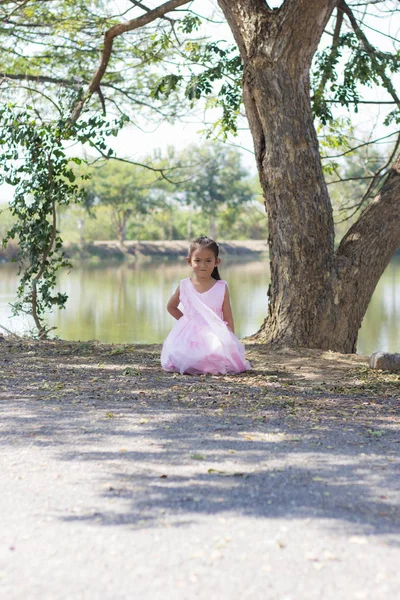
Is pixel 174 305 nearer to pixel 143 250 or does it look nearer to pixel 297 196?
pixel 297 196

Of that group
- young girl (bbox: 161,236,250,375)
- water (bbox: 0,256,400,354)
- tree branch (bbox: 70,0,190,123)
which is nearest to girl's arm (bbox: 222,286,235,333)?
young girl (bbox: 161,236,250,375)

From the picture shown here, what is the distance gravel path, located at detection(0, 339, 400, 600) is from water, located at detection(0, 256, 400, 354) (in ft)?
21.1

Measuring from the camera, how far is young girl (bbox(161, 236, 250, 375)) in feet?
22.2

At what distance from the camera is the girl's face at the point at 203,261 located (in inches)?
269

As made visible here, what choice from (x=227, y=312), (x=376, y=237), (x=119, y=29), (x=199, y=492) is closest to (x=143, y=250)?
(x=119, y=29)

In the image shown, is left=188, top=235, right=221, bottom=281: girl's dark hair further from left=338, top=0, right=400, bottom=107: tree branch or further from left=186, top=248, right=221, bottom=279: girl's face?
left=338, top=0, right=400, bottom=107: tree branch

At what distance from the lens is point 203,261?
685cm

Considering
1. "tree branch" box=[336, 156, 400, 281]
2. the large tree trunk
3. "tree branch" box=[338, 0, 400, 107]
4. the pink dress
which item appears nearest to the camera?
the pink dress

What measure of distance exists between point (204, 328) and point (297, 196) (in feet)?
7.01

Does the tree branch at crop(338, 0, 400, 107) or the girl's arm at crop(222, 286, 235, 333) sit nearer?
the girl's arm at crop(222, 286, 235, 333)

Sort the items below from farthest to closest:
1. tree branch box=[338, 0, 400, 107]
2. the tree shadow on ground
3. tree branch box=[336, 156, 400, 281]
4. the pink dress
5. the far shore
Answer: the far shore
tree branch box=[338, 0, 400, 107]
tree branch box=[336, 156, 400, 281]
the pink dress
the tree shadow on ground

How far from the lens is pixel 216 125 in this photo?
1134cm

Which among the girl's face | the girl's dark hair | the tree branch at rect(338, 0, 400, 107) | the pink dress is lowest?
the pink dress

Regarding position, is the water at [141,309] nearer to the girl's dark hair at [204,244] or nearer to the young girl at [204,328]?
the young girl at [204,328]
